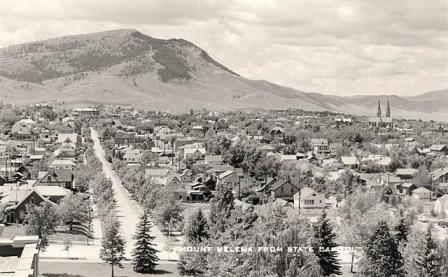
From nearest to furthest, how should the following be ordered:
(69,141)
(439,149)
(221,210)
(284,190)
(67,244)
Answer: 1. (67,244)
2. (221,210)
3. (284,190)
4. (69,141)
5. (439,149)

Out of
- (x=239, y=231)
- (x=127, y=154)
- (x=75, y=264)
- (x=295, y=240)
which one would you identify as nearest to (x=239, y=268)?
(x=295, y=240)

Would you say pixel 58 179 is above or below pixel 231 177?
above

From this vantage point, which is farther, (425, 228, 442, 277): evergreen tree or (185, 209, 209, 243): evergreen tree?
(185, 209, 209, 243): evergreen tree

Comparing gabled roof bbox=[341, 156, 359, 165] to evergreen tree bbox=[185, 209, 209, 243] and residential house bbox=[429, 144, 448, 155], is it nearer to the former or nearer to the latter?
residential house bbox=[429, 144, 448, 155]

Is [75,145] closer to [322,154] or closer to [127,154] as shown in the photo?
[127,154]

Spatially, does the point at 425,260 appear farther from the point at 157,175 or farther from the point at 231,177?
the point at 157,175

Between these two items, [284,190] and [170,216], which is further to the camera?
[284,190]

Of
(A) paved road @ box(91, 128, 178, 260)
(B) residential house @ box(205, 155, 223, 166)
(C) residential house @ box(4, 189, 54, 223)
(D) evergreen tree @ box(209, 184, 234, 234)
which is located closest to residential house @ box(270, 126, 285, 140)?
(B) residential house @ box(205, 155, 223, 166)

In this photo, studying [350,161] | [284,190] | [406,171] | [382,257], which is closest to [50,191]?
[284,190]
